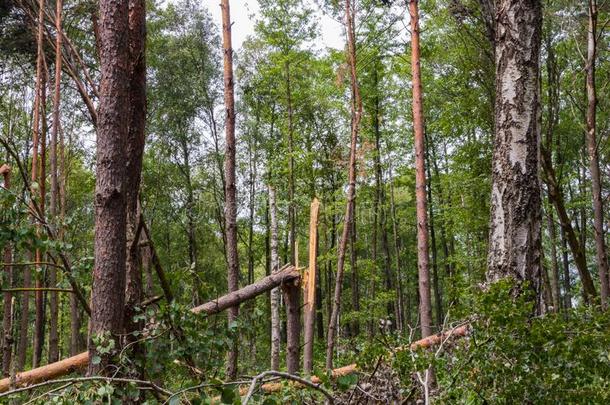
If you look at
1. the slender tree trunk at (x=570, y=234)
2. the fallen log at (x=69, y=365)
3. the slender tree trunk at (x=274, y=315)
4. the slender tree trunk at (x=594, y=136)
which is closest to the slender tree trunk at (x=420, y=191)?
the slender tree trunk at (x=570, y=234)

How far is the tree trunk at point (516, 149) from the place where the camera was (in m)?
3.41

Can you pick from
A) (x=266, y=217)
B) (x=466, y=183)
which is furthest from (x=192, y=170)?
(x=466, y=183)

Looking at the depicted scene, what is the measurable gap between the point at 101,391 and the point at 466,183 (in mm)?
14324

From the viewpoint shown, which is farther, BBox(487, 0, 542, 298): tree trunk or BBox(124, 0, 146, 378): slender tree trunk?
BBox(487, 0, 542, 298): tree trunk

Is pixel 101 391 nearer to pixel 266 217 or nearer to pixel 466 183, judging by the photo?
pixel 466 183

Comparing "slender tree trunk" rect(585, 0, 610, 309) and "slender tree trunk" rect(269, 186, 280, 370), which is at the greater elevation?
"slender tree trunk" rect(585, 0, 610, 309)

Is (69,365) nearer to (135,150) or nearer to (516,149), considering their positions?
(135,150)

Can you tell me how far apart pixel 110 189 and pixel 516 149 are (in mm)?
2623

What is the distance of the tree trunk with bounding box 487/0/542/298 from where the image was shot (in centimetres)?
341

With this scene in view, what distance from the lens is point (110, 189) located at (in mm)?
2543

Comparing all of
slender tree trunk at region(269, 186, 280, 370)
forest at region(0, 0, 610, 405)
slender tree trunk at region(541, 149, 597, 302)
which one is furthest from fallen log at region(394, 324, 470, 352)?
slender tree trunk at region(269, 186, 280, 370)

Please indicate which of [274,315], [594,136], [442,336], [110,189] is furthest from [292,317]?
[274,315]

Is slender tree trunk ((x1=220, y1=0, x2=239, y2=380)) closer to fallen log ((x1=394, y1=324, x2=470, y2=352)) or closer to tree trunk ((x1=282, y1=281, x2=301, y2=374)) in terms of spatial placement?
tree trunk ((x1=282, y1=281, x2=301, y2=374))

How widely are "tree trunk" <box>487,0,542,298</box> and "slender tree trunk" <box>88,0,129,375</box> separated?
2383 millimetres
